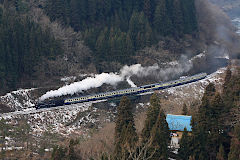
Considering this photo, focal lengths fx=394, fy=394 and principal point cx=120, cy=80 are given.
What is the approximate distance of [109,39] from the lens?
7288 centimetres

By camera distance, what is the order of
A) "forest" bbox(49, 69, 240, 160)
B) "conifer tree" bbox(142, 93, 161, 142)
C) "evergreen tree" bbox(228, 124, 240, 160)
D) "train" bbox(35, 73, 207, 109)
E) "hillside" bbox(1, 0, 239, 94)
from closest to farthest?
1. "evergreen tree" bbox(228, 124, 240, 160)
2. "forest" bbox(49, 69, 240, 160)
3. "conifer tree" bbox(142, 93, 161, 142)
4. "train" bbox(35, 73, 207, 109)
5. "hillside" bbox(1, 0, 239, 94)

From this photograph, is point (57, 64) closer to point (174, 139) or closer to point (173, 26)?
point (174, 139)

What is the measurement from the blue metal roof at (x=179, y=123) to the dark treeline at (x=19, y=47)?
2669 centimetres

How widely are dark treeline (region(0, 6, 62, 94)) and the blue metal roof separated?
87.6 ft

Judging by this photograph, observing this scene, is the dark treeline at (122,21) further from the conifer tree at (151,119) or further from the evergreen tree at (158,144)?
the evergreen tree at (158,144)

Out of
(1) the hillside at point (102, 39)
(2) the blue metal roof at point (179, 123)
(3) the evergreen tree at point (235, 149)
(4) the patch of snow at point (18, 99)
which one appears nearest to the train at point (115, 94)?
(4) the patch of snow at point (18, 99)

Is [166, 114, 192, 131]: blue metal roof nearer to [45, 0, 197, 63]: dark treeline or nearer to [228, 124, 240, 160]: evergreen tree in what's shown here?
[228, 124, 240, 160]: evergreen tree

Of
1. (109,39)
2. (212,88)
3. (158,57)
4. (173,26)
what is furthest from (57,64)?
(173,26)

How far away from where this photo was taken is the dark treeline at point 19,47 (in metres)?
58.5

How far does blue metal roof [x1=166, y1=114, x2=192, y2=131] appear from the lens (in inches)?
1641

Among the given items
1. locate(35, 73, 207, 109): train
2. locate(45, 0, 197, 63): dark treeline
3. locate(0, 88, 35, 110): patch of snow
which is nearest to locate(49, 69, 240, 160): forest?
locate(35, 73, 207, 109): train

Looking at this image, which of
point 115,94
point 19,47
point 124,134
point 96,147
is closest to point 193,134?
point 124,134

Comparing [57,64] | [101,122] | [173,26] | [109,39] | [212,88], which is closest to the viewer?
[212,88]

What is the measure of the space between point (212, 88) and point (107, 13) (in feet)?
143
